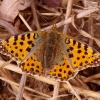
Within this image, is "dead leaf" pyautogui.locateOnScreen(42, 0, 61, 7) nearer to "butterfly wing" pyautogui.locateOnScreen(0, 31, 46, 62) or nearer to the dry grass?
the dry grass

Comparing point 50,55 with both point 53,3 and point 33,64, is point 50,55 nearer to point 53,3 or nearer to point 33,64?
point 33,64

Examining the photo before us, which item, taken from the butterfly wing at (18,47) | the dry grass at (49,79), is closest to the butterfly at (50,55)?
the butterfly wing at (18,47)

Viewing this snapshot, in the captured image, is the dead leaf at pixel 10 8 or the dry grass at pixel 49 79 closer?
the dry grass at pixel 49 79

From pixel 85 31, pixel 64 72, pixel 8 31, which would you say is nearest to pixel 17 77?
pixel 8 31

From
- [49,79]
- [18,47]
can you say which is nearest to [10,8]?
[18,47]

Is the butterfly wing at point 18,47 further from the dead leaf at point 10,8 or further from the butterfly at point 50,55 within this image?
the dead leaf at point 10,8

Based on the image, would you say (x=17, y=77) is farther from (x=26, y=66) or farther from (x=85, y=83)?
(x=85, y=83)

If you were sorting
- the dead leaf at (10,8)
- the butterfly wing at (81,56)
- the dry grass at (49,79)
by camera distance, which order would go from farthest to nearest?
the dead leaf at (10,8)
the dry grass at (49,79)
the butterfly wing at (81,56)
